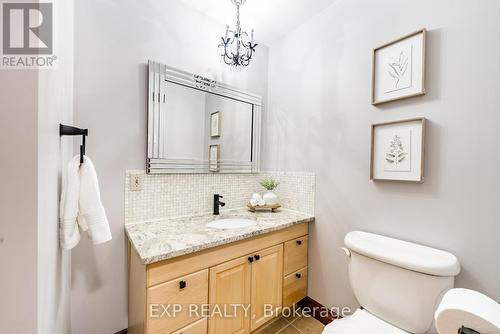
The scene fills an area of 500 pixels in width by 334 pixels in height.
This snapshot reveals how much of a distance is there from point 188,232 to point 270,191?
987 mm

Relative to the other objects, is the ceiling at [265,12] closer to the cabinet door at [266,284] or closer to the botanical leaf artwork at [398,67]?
the botanical leaf artwork at [398,67]

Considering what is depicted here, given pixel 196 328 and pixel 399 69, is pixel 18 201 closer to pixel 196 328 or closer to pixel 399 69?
pixel 196 328

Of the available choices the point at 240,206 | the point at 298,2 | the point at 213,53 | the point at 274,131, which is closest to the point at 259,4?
the point at 298,2

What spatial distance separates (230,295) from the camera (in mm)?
1297

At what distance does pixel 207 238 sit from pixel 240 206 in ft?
2.73

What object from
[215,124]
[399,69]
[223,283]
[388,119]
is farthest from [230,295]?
[399,69]

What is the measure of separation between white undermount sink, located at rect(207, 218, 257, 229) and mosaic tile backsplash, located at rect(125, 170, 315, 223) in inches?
8.6

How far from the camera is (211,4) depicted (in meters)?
1.66

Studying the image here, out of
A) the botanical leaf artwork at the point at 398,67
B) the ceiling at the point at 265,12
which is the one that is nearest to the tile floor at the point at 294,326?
the botanical leaf artwork at the point at 398,67

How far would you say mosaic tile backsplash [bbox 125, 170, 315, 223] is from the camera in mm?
1470

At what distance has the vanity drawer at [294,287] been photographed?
1634 millimetres

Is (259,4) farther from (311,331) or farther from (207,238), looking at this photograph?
(311,331)

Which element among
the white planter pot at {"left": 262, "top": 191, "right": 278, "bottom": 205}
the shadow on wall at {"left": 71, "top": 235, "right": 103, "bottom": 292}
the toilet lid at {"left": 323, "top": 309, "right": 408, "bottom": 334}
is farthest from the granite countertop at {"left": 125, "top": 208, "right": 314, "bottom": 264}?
the toilet lid at {"left": 323, "top": 309, "right": 408, "bottom": 334}

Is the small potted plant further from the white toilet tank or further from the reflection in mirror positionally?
the white toilet tank
